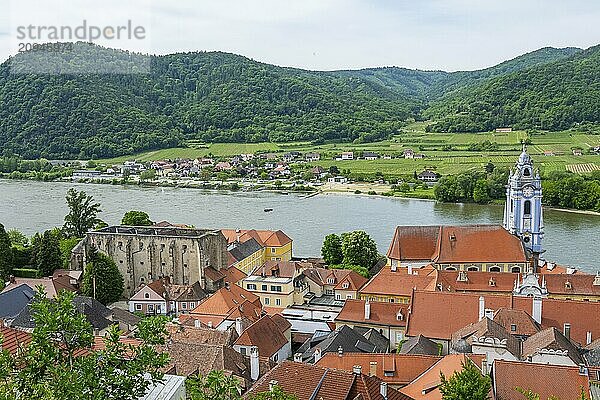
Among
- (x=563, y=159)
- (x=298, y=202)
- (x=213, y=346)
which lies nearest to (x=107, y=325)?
(x=213, y=346)

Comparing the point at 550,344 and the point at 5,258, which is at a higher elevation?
the point at 550,344

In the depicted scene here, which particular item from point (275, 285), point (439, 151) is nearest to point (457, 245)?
point (275, 285)

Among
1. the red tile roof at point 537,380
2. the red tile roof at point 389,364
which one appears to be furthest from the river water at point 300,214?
the red tile roof at point 537,380

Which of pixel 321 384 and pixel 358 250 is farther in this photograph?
pixel 358 250

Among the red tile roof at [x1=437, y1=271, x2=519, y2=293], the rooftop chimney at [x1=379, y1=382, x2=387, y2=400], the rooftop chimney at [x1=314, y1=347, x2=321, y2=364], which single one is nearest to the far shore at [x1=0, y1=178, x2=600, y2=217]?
the red tile roof at [x1=437, y1=271, x2=519, y2=293]

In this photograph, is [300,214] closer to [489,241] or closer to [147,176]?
[489,241]

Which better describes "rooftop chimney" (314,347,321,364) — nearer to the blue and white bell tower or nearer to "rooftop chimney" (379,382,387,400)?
"rooftop chimney" (379,382,387,400)

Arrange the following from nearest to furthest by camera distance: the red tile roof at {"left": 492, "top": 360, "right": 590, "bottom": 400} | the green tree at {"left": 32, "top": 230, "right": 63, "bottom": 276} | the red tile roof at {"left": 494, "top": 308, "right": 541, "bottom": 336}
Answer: the red tile roof at {"left": 492, "top": 360, "right": 590, "bottom": 400} → the red tile roof at {"left": 494, "top": 308, "right": 541, "bottom": 336} → the green tree at {"left": 32, "top": 230, "right": 63, "bottom": 276}
